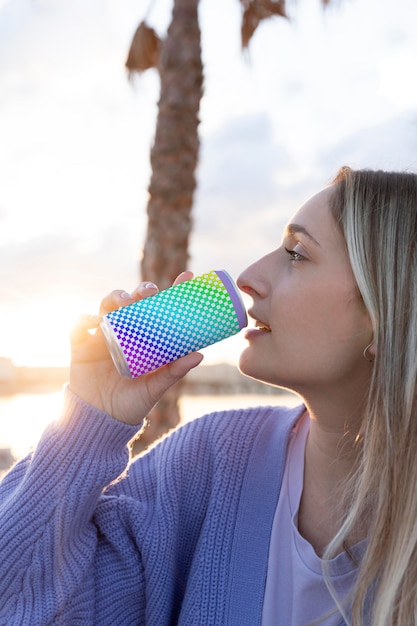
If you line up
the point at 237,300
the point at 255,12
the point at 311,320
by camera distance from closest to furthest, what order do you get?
the point at 237,300 < the point at 311,320 < the point at 255,12

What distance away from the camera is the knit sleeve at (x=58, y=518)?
1.51m

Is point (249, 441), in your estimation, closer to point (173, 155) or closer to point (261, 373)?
point (261, 373)

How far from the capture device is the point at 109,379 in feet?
5.35

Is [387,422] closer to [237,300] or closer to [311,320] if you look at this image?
[311,320]

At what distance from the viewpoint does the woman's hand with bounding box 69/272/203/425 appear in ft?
5.24

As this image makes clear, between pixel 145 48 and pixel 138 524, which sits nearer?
pixel 138 524

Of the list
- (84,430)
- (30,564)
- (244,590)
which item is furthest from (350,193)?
(30,564)

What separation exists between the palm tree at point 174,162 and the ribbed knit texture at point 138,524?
2474 mm

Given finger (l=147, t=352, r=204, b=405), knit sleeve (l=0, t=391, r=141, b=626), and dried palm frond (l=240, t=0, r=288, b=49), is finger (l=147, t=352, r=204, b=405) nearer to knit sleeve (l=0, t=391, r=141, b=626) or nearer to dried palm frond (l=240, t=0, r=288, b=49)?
knit sleeve (l=0, t=391, r=141, b=626)

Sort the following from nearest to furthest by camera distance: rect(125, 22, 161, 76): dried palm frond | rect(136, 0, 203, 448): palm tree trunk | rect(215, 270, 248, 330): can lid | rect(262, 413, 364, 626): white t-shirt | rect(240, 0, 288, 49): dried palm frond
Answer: rect(215, 270, 248, 330): can lid < rect(262, 413, 364, 626): white t-shirt < rect(136, 0, 203, 448): palm tree trunk < rect(240, 0, 288, 49): dried palm frond < rect(125, 22, 161, 76): dried palm frond

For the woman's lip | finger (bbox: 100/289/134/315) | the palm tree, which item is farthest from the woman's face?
the palm tree

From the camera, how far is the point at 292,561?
5.32ft

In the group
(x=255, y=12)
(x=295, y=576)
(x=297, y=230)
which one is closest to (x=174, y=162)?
(x=255, y=12)

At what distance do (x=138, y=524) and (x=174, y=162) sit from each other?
3186 millimetres
